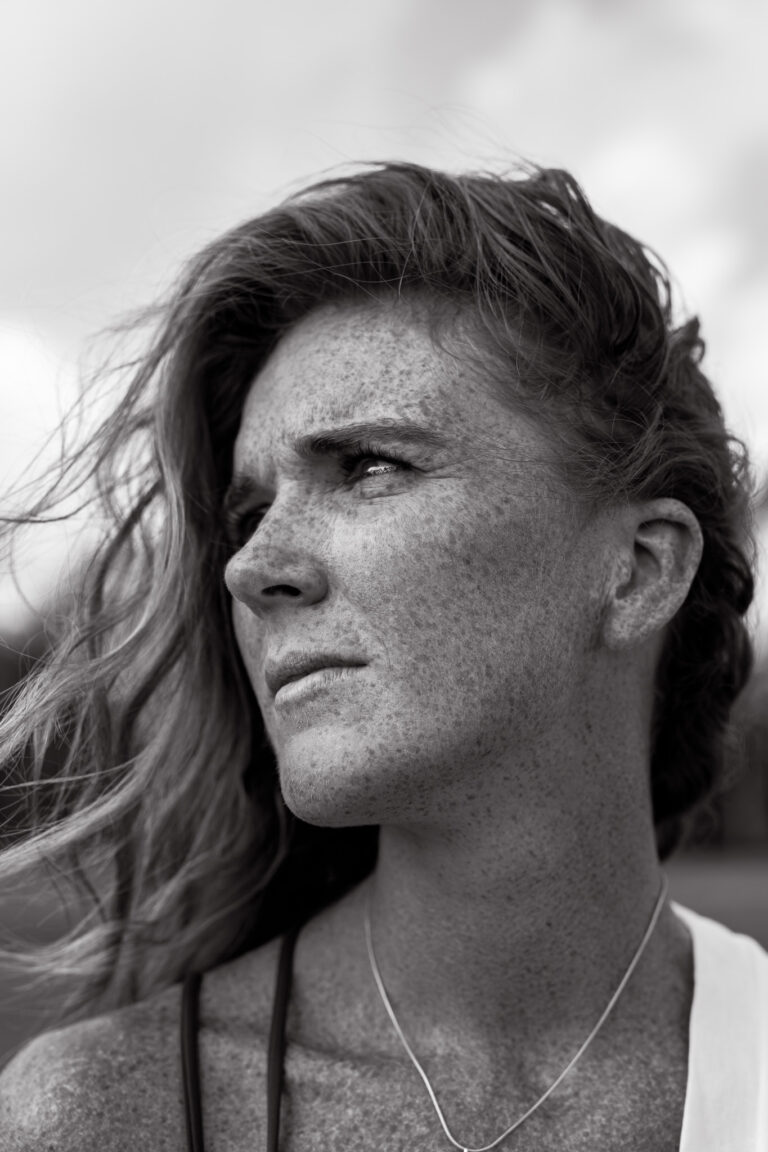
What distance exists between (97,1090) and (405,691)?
1.01 m

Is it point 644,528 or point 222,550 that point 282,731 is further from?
point 644,528

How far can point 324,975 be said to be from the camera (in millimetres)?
2773

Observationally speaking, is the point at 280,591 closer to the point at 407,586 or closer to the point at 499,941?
the point at 407,586

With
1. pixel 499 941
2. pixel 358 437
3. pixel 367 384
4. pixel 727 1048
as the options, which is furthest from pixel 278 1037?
pixel 367 384

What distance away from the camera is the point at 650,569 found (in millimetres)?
2715

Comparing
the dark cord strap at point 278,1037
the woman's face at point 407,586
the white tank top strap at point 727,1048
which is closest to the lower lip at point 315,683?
the woman's face at point 407,586

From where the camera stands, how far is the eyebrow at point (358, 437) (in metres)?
2.48

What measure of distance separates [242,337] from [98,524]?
0.58 metres

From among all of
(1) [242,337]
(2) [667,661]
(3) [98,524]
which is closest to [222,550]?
(3) [98,524]

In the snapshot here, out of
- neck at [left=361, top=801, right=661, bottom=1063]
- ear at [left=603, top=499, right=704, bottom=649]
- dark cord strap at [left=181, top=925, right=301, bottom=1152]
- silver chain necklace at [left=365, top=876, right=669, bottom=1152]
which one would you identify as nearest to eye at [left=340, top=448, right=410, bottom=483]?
ear at [left=603, top=499, right=704, bottom=649]

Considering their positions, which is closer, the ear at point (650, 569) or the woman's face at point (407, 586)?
the woman's face at point (407, 586)

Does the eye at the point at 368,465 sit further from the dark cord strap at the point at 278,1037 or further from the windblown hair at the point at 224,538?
the dark cord strap at the point at 278,1037

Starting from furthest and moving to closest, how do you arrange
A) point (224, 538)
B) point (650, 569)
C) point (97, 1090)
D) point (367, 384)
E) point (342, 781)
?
point (224, 538) → point (650, 569) → point (367, 384) → point (97, 1090) → point (342, 781)

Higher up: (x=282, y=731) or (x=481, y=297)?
(x=481, y=297)
